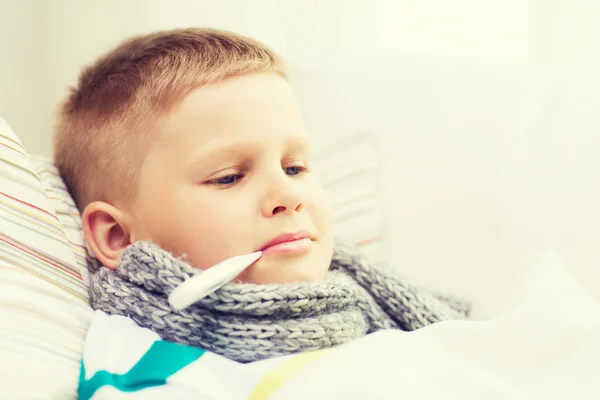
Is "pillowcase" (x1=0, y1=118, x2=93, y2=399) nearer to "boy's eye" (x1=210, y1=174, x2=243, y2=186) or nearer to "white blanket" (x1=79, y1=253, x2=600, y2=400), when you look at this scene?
"white blanket" (x1=79, y1=253, x2=600, y2=400)

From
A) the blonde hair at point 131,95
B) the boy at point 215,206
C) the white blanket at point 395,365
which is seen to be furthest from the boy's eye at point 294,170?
the white blanket at point 395,365

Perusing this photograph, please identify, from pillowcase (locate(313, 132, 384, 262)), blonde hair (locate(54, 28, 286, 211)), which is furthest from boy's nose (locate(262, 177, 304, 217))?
pillowcase (locate(313, 132, 384, 262))

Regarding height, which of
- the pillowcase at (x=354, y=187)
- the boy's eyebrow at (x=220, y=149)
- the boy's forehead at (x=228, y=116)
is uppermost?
the boy's forehead at (x=228, y=116)

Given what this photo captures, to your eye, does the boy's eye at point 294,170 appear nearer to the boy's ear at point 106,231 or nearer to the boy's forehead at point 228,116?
the boy's forehead at point 228,116

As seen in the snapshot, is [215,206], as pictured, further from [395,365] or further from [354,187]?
[354,187]

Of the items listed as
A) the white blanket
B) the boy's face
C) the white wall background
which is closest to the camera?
the white blanket

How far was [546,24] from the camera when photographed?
1403 millimetres

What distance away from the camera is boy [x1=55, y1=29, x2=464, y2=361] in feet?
2.05

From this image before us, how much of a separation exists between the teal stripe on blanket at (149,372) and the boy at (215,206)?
3 centimetres

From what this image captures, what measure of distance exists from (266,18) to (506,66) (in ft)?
1.71

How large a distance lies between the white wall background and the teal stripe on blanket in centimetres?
48

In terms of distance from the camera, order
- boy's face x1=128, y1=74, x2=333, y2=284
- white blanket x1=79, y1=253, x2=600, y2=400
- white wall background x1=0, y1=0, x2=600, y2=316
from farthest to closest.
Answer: white wall background x1=0, y1=0, x2=600, y2=316 < boy's face x1=128, y1=74, x2=333, y2=284 < white blanket x1=79, y1=253, x2=600, y2=400

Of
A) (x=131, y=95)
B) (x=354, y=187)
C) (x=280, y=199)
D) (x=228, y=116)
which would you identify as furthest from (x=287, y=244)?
(x=354, y=187)

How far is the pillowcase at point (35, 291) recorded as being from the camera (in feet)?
1.86
